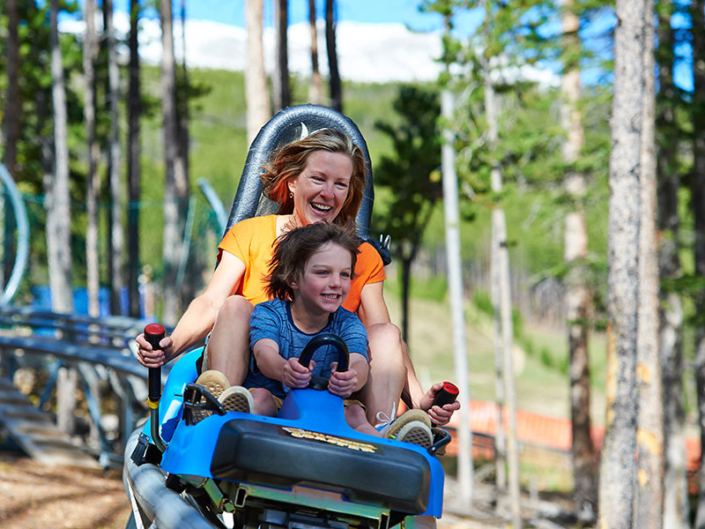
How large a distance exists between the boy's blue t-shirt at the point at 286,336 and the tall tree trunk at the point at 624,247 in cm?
531

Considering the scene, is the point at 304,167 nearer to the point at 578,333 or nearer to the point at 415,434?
the point at 415,434

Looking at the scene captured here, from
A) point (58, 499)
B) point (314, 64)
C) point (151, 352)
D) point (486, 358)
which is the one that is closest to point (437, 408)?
point (151, 352)

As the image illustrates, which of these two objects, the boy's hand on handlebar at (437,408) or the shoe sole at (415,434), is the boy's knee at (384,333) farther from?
the shoe sole at (415,434)

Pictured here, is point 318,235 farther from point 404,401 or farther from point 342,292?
point 404,401

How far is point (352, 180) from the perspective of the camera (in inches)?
138

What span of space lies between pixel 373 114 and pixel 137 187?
6107 inches

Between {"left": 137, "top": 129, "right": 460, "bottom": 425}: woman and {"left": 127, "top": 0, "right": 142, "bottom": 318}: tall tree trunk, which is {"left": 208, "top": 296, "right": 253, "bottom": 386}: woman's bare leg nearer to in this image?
{"left": 137, "top": 129, "right": 460, "bottom": 425}: woman

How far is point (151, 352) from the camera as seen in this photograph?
2918 mm

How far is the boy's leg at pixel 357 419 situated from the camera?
2686 millimetres

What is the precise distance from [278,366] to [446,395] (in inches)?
23.3

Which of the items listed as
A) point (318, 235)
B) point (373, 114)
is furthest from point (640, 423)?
point (373, 114)

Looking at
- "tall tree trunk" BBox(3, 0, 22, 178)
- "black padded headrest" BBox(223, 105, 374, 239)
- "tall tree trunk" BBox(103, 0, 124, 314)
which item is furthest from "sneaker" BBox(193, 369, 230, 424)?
"tall tree trunk" BBox(103, 0, 124, 314)

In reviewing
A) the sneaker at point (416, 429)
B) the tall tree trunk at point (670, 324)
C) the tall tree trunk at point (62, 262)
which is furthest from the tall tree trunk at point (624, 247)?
the tall tree trunk at point (62, 262)

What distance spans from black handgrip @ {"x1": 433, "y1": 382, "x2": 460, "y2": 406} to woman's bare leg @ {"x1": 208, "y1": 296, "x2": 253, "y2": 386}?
0.68 meters
